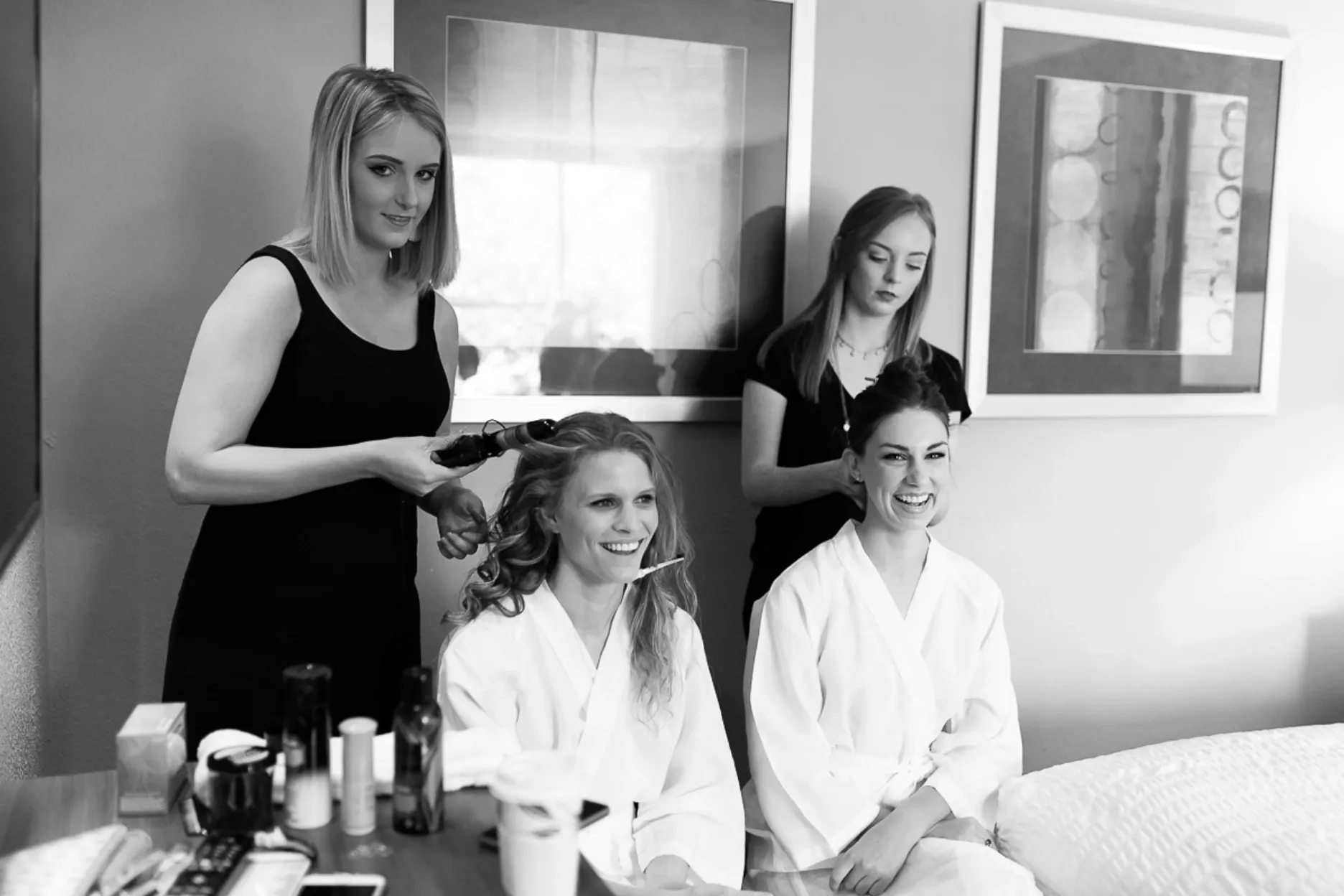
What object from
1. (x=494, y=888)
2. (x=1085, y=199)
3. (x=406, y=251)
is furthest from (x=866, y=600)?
(x=1085, y=199)

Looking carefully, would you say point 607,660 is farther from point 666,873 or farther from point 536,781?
point 536,781

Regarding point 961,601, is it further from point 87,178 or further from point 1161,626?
point 87,178

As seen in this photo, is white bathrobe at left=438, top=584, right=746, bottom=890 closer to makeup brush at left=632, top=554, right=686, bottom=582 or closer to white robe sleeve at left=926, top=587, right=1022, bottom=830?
makeup brush at left=632, top=554, right=686, bottom=582

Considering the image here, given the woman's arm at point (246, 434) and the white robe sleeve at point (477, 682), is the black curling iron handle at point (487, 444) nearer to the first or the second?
the woman's arm at point (246, 434)

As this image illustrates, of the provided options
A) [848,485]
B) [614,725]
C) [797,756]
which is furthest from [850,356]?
[614,725]

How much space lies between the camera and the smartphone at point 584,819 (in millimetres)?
970

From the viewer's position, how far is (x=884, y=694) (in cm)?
175

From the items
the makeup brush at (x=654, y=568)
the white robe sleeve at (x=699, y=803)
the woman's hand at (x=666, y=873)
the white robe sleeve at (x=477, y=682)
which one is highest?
the makeup brush at (x=654, y=568)

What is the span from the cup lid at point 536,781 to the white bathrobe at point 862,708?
82 cm

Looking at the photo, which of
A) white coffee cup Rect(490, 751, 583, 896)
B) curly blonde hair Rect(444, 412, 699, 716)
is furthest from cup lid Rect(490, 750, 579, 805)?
curly blonde hair Rect(444, 412, 699, 716)

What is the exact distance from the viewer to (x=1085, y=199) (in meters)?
2.47

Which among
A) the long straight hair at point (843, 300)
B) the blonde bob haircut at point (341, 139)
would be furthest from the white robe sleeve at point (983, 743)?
the blonde bob haircut at point (341, 139)

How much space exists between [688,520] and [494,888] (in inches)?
53.7

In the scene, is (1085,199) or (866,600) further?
(1085,199)
